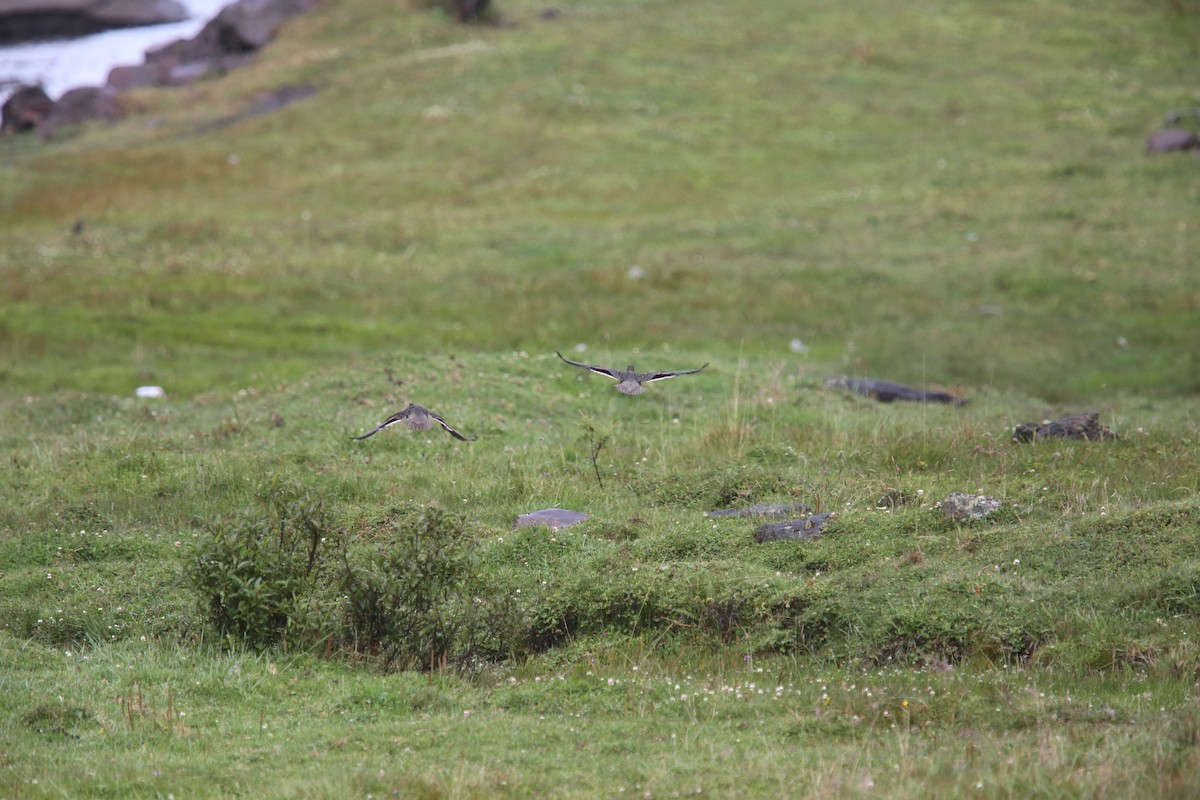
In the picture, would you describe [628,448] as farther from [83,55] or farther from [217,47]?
[83,55]

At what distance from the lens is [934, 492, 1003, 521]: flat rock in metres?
10.8

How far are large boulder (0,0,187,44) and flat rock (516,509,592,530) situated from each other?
250 ft

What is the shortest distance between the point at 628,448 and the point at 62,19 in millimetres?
76513

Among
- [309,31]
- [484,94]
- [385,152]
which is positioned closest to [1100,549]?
[385,152]

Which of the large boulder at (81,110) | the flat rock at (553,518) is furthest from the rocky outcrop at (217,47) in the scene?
the flat rock at (553,518)

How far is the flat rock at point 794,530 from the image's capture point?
10617mm

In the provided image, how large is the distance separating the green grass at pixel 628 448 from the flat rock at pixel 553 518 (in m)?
0.26

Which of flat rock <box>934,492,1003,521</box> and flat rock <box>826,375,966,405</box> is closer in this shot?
flat rock <box>934,492,1003,521</box>

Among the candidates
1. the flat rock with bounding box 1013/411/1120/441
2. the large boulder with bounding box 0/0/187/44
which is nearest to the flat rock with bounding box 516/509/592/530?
the flat rock with bounding box 1013/411/1120/441

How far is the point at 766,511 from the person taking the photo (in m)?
11.4

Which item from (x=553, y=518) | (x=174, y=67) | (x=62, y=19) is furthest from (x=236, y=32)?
(x=553, y=518)

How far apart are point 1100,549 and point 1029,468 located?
119 inches

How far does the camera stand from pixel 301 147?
42750mm

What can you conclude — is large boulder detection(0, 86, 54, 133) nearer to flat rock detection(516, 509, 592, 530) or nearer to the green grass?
the green grass
